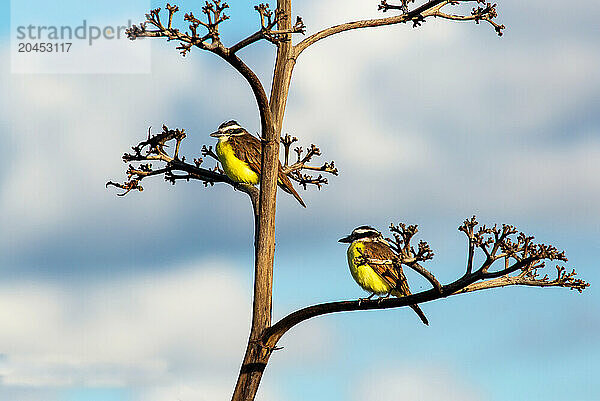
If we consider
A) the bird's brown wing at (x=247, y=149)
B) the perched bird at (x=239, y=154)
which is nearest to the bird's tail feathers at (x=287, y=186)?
the perched bird at (x=239, y=154)

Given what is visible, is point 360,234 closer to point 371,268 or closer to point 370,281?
point 371,268

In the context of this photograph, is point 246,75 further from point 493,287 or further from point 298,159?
point 493,287

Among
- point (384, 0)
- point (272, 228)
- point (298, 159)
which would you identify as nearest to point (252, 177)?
point (298, 159)

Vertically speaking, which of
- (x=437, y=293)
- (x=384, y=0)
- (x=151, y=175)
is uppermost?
(x=384, y=0)

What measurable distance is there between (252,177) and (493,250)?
4728 millimetres

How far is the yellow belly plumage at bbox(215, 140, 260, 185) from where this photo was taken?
11906 mm

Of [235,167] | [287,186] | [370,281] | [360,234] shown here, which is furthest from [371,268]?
[235,167]

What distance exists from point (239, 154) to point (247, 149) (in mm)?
226

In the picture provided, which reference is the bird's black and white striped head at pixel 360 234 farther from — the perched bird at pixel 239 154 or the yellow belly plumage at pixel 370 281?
the perched bird at pixel 239 154

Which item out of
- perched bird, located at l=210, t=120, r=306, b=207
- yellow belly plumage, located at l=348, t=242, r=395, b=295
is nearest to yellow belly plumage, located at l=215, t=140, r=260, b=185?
perched bird, located at l=210, t=120, r=306, b=207

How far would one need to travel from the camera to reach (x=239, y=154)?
12.3 meters

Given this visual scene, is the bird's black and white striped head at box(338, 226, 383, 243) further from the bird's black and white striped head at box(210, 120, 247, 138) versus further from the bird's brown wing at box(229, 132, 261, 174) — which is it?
the bird's black and white striped head at box(210, 120, 247, 138)

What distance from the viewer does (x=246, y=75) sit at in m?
9.41

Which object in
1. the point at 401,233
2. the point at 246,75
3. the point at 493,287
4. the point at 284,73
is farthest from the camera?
the point at 284,73
